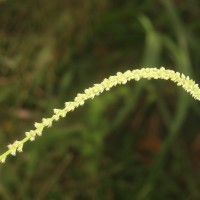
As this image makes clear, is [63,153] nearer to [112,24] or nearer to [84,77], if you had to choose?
[84,77]

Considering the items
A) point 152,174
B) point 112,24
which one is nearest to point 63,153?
point 152,174

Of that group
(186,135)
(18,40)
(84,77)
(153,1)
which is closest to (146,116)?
(186,135)

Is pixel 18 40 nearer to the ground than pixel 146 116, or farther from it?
farther from it

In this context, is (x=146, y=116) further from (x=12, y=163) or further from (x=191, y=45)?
(x=12, y=163)

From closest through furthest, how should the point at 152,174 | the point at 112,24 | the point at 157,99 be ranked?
the point at 152,174 < the point at 157,99 < the point at 112,24

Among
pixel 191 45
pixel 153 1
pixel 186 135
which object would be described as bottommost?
pixel 186 135

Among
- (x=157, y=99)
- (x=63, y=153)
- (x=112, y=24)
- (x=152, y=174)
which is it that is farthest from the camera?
(x=112, y=24)

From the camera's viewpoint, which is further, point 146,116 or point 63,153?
point 146,116
